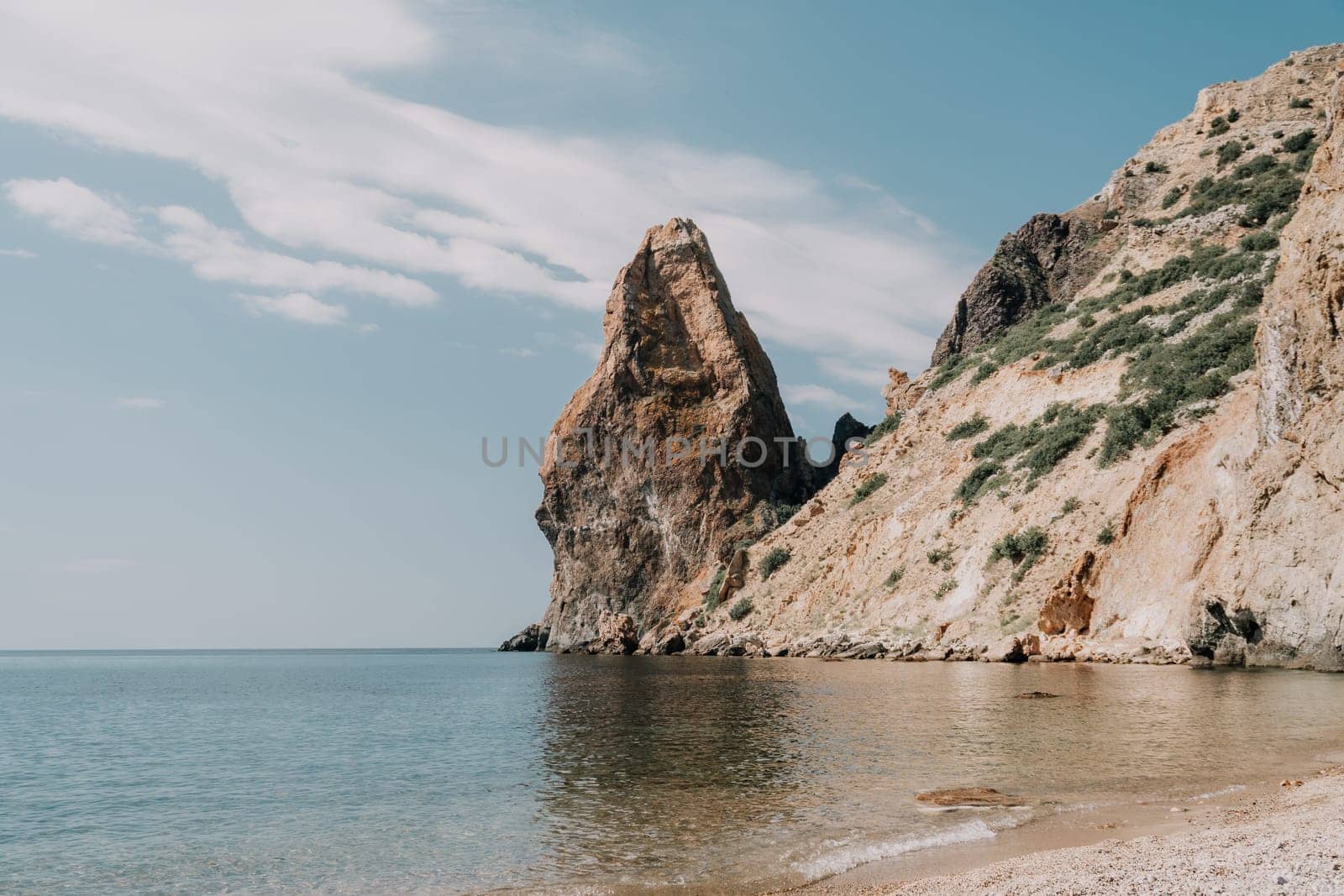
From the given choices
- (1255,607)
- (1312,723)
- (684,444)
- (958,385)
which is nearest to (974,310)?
(958,385)

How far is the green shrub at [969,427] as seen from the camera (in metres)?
59.2

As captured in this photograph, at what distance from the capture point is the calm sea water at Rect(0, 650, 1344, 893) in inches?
436

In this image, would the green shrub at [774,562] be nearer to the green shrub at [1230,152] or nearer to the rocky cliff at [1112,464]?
the rocky cliff at [1112,464]

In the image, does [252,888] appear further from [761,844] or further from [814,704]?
[814,704]

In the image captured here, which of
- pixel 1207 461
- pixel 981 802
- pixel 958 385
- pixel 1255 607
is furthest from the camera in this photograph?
pixel 958 385

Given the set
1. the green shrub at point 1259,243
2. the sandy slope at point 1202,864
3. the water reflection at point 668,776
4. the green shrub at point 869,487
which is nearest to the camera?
the sandy slope at point 1202,864

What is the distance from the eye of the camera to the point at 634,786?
15.2m

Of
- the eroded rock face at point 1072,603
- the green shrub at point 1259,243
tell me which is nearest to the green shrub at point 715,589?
the eroded rock face at point 1072,603

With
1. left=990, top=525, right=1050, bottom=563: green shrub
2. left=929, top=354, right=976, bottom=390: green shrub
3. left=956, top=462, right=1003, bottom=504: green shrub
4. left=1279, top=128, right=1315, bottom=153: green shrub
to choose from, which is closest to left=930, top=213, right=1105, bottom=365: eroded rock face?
left=929, top=354, right=976, bottom=390: green shrub

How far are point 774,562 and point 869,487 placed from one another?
829 centimetres

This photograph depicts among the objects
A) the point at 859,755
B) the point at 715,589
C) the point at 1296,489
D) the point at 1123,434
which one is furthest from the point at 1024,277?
the point at 859,755

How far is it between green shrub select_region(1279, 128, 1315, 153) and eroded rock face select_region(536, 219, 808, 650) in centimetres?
4446

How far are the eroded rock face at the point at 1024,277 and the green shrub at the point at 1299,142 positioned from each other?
1486cm

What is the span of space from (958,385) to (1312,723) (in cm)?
5312
